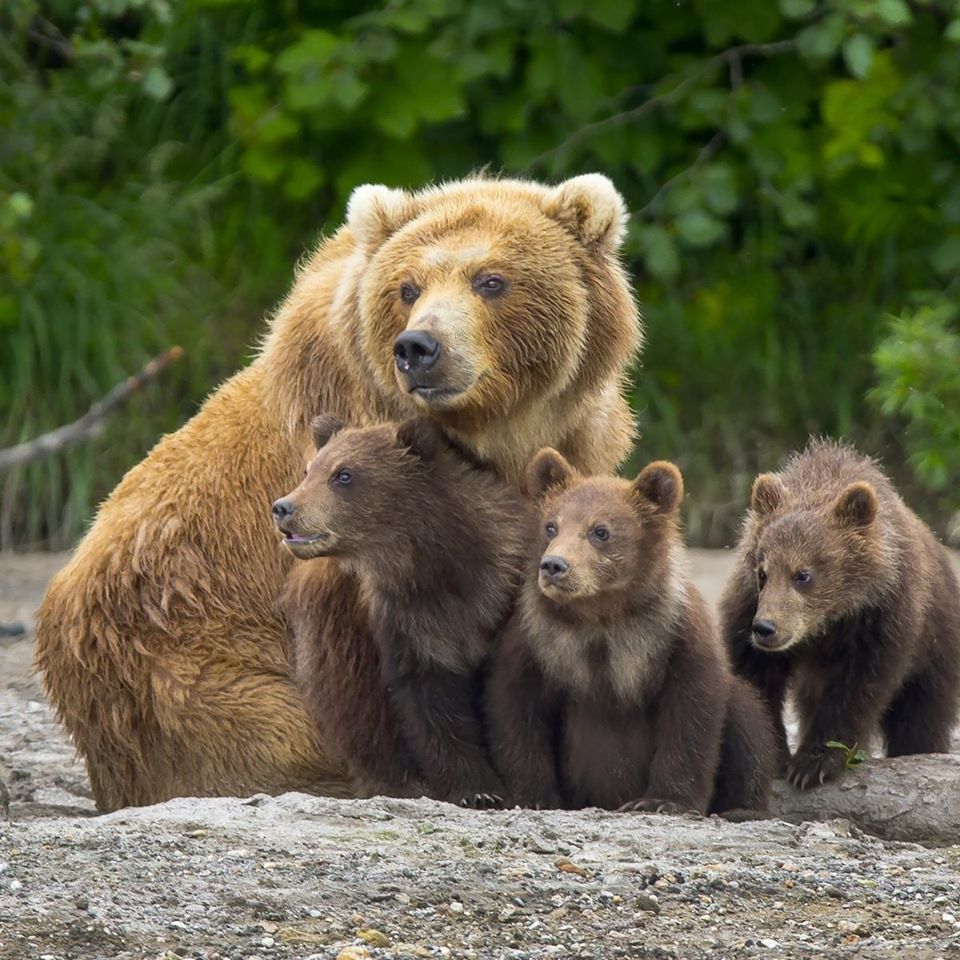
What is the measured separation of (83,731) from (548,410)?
1.64 m

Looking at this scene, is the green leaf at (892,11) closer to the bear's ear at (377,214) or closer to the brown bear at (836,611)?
the brown bear at (836,611)

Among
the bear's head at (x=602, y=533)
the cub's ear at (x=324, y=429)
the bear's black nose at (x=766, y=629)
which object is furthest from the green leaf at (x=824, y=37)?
the bear's black nose at (x=766, y=629)

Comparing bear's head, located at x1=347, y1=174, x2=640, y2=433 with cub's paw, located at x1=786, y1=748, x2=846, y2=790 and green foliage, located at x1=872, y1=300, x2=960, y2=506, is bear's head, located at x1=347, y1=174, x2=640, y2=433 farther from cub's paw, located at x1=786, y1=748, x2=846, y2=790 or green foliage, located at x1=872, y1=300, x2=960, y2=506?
green foliage, located at x1=872, y1=300, x2=960, y2=506

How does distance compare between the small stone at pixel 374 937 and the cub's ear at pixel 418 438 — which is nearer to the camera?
the small stone at pixel 374 937

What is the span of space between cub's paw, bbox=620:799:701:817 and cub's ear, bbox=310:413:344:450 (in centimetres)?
126

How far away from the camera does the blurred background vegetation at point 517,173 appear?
9.81m

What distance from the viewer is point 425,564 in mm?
4969

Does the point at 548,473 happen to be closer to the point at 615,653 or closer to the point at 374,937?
the point at 615,653

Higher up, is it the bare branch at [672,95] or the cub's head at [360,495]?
the bare branch at [672,95]

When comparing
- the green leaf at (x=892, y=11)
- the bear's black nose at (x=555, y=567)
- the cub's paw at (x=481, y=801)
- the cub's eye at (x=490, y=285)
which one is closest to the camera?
the bear's black nose at (x=555, y=567)

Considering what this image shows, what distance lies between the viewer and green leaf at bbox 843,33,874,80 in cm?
888

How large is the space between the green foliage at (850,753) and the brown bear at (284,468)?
1.09 metres

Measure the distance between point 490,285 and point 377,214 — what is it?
460 millimetres

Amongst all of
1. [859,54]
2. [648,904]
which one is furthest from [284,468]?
[859,54]
